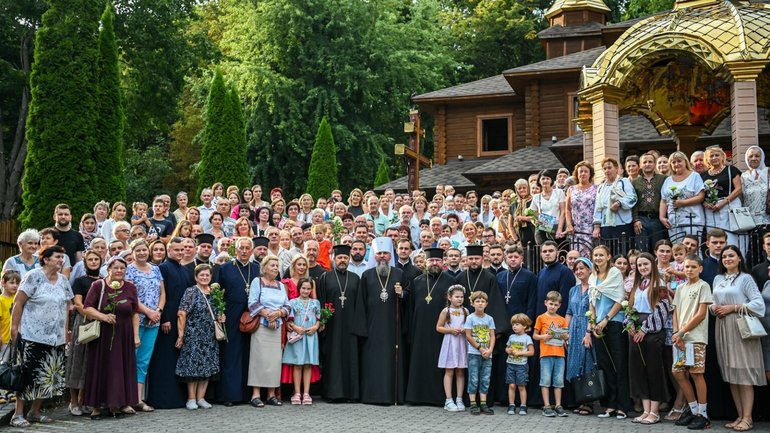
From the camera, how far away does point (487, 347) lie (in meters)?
11.5

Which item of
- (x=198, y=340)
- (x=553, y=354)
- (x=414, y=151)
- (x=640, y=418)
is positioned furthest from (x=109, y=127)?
(x=640, y=418)

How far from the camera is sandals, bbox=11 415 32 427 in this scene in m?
10.2

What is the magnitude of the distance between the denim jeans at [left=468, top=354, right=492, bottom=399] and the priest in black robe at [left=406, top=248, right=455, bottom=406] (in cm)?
80

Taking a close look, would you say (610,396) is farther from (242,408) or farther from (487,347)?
(242,408)

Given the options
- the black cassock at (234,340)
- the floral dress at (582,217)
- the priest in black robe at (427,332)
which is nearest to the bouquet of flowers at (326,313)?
the black cassock at (234,340)

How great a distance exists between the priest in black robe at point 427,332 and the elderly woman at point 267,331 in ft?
5.88

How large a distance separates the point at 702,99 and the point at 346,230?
8.20 meters

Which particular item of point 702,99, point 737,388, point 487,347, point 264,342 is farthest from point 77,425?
point 702,99

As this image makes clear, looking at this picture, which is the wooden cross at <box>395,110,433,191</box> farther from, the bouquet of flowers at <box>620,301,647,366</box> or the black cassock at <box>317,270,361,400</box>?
the bouquet of flowers at <box>620,301,647,366</box>

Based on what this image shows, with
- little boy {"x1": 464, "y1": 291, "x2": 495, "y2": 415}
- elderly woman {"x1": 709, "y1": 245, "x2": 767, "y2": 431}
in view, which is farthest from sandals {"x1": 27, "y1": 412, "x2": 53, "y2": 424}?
elderly woman {"x1": 709, "y1": 245, "x2": 767, "y2": 431}

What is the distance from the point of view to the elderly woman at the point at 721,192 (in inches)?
474

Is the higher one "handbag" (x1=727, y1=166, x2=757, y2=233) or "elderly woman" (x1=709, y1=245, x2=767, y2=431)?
"handbag" (x1=727, y1=166, x2=757, y2=233)

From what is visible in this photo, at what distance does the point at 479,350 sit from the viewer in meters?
11.4

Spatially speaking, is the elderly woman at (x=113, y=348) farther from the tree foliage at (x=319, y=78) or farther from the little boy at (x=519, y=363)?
the tree foliage at (x=319, y=78)
